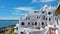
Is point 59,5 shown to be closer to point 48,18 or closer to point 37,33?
point 48,18

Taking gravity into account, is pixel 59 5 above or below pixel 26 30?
above

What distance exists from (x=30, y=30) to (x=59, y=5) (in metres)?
8.69

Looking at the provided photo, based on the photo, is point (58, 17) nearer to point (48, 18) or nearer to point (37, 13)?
point (48, 18)

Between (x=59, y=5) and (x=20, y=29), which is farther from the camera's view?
(x=59, y=5)

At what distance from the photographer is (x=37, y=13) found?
3369 cm

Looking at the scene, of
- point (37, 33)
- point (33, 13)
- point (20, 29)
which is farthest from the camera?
point (33, 13)

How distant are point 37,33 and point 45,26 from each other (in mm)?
2671

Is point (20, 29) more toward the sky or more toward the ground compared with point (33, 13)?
more toward the ground

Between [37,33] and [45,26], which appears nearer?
[37,33]

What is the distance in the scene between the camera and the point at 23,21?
3186 cm

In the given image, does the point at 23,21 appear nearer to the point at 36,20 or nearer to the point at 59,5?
the point at 36,20

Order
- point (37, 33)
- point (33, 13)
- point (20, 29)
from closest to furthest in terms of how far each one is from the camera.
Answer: point (37, 33), point (20, 29), point (33, 13)

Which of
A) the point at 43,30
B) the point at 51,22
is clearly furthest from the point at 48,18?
the point at 43,30

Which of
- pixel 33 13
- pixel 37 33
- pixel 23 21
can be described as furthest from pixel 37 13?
pixel 37 33
